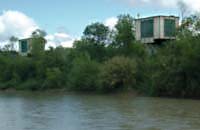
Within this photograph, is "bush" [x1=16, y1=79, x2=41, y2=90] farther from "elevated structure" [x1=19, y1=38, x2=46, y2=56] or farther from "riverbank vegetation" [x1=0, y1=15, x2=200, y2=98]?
"elevated structure" [x1=19, y1=38, x2=46, y2=56]

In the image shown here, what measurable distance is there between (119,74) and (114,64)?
162 cm

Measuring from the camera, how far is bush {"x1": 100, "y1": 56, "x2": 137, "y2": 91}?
2714 inches

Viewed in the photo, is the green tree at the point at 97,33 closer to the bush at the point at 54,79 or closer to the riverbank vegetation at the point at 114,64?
the riverbank vegetation at the point at 114,64

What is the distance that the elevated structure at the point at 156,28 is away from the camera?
248 ft

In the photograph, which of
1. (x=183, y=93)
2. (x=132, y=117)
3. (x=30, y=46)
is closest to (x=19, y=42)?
(x=30, y=46)

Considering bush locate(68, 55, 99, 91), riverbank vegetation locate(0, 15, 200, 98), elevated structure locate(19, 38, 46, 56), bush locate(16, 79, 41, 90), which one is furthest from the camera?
elevated structure locate(19, 38, 46, 56)

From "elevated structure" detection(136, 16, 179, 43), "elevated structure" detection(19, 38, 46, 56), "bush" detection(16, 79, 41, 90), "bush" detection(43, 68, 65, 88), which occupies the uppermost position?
"elevated structure" detection(136, 16, 179, 43)

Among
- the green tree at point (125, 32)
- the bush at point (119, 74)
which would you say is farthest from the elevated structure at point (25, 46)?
the bush at point (119, 74)

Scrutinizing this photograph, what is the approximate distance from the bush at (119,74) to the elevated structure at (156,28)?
8.02 m

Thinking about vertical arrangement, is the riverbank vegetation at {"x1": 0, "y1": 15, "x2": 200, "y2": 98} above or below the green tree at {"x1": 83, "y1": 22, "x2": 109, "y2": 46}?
below

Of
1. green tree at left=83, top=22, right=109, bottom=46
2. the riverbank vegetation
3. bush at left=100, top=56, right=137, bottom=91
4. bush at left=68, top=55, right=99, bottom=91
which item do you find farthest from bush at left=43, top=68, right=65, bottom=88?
bush at left=100, top=56, right=137, bottom=91

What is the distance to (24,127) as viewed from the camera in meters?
26.6

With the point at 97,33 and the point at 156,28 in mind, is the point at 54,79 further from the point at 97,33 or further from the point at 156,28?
the point at 156,28

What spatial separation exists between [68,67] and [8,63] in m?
19.1
